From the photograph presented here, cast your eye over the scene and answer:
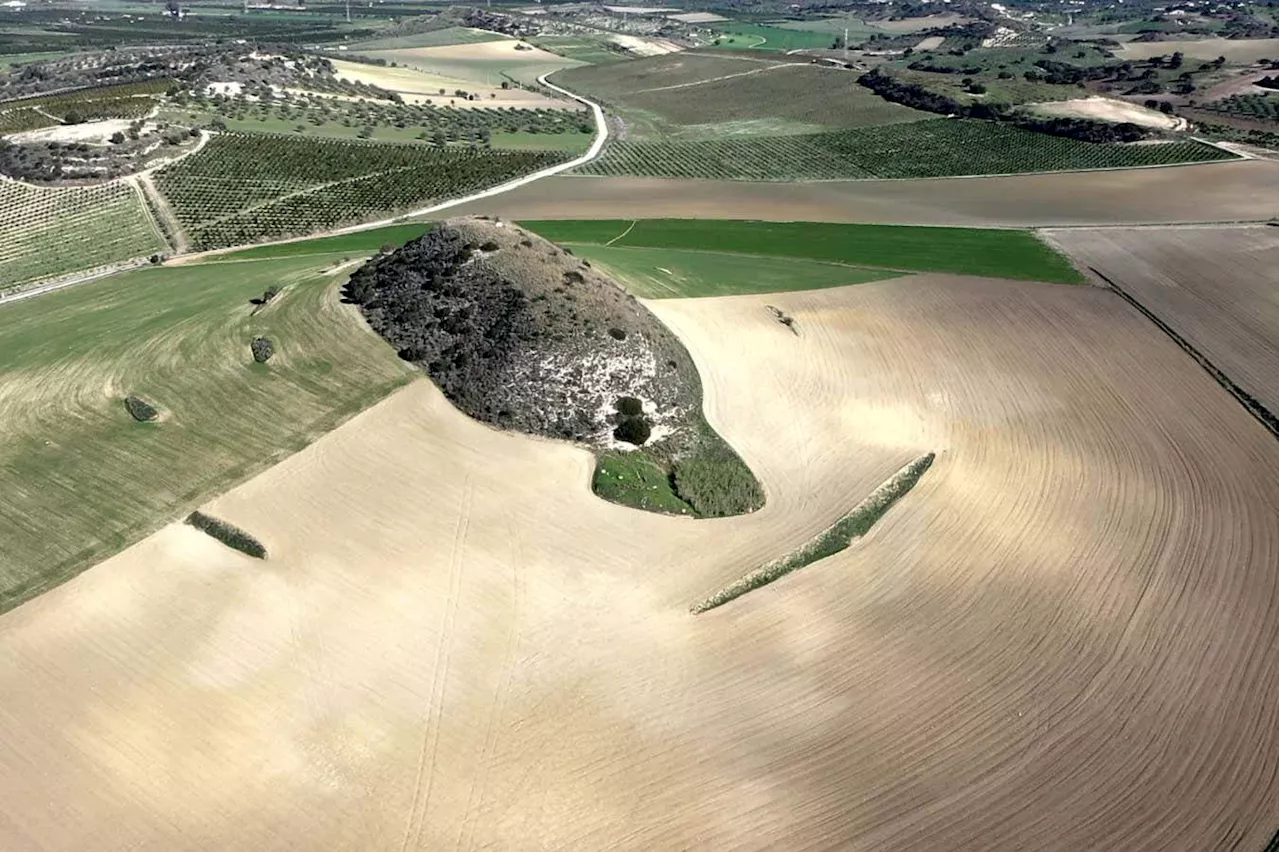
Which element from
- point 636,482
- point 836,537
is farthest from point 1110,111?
point 636,482

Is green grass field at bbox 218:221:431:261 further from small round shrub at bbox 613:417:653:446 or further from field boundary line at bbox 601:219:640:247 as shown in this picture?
small round shrub at bbox 613:417:653:446

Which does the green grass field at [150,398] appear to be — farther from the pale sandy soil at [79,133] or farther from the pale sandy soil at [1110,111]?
the pale sandy soil at [1110,111]

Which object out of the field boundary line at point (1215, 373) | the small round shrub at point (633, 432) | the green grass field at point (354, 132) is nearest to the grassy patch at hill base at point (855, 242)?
the field boundary line at point (1215, 373)

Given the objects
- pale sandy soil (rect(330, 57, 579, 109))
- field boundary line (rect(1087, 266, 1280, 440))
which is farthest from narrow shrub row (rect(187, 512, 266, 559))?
pale sandy soil (rect(330, 57, 579, 109))

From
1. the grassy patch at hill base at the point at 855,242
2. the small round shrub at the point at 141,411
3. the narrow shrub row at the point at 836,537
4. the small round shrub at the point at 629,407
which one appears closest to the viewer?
the narrow shrub row at the point at 836,537

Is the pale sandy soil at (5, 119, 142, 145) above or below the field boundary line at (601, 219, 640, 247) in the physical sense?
above

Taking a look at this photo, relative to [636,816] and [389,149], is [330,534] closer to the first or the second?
[636,816]

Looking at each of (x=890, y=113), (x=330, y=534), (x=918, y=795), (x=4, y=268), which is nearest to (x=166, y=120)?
(x=4, y=268)
